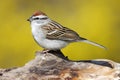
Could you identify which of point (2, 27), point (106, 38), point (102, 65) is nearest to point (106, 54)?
point (106, 38)

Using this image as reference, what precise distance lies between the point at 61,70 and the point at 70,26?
228 inches

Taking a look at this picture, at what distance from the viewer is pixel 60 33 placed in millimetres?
8234

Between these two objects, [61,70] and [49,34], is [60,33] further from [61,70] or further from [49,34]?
[61,70]

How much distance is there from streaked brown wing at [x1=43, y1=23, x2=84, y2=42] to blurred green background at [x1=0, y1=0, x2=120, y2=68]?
3155 mm

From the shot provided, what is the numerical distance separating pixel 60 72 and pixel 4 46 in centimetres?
571

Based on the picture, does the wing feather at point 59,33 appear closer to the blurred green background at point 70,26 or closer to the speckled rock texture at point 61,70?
the speckled rock texture at point 61,70

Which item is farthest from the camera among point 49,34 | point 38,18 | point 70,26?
point 70,26

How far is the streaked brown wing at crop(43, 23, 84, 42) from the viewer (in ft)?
26.5

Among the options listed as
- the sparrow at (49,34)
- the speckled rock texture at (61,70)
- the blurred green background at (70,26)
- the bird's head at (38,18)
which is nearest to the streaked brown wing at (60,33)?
the sparrow at (49,34)

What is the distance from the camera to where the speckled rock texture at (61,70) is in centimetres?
680

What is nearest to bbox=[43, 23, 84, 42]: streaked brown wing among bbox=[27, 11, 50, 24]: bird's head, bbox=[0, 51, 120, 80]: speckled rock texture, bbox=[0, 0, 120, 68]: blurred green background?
bbox=[27, 11, 50, 24]: bird's head

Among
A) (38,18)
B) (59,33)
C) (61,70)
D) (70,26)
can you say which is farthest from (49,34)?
(70,26)

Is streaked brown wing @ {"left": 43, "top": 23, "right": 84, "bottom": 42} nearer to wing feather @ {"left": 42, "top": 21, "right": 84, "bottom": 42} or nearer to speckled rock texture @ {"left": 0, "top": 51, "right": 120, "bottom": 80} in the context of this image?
wing feather @ {"left": 42, "top": 21, "right": 84, "bottom": 42}

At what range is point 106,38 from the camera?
40.2 feet
